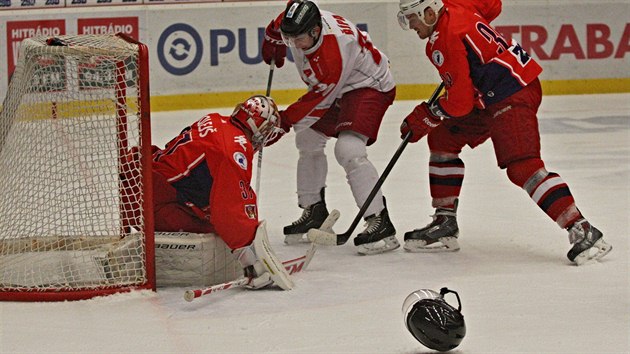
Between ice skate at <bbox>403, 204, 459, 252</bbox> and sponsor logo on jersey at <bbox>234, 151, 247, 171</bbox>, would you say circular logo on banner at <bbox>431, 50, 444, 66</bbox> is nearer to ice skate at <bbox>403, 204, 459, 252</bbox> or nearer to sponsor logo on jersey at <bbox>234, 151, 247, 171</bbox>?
ice skate at <bbox>403, 204, 459, 252</bbox>

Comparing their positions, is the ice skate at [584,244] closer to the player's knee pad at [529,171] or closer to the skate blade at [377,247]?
the player's knee pad at [529,171]

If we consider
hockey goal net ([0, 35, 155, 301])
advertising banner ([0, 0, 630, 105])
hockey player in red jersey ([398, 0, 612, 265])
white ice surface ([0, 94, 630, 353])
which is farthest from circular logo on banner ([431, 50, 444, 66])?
advertising banner ([0, 0, 630, 105])

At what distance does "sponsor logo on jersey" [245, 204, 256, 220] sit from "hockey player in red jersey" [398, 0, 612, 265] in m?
0.83

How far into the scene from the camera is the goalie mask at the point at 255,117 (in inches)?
148

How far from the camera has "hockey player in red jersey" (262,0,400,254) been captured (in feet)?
13.8

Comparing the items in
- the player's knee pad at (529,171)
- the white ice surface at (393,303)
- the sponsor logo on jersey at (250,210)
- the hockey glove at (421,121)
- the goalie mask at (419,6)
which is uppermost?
the goalie mask at (419,6)

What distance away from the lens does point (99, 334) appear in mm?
3174

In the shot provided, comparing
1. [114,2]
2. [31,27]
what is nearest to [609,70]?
[114,2]

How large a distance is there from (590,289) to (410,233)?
91cm

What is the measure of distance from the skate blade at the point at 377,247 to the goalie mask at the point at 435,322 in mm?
1336

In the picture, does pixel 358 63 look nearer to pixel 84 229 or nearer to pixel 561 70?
pixel 84 229

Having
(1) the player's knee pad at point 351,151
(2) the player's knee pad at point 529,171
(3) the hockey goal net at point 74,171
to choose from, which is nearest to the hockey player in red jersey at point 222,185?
(3) the hockey goal net at point 74,171

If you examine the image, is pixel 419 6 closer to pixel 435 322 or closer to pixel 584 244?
pixel 584 244

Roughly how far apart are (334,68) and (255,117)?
605 millimetres
